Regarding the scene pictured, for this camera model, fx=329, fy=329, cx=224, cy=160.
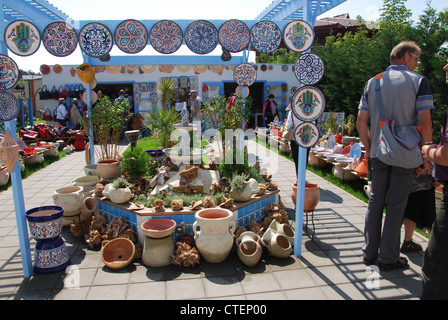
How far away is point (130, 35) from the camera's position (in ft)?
15.3

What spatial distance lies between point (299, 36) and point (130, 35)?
2.44m

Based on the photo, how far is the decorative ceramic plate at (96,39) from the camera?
14.7 feet

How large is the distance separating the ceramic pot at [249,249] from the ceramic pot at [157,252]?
2.32ft

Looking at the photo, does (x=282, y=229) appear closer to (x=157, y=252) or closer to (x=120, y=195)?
(x=157, y=252)

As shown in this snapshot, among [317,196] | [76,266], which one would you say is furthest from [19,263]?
[317,196]

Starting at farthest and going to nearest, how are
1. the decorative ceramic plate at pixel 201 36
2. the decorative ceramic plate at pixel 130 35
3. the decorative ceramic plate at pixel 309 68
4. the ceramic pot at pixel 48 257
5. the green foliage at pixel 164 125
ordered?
1. the green foliage at pixel 164 125
2. the decorative ceramic plate at pixel 201 36
3. the decorative ceramic plate at pixel 130 35
4. the decorative ceramic plate at pixel 309 68
5. the ceramic pot at pixel 48 257

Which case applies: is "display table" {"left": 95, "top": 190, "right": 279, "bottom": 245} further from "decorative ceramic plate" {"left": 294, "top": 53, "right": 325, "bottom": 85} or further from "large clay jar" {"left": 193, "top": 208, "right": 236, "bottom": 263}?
"decorative ceramic plate" {"left": 294, "top": 53, "right": 325, "bottom": 85}

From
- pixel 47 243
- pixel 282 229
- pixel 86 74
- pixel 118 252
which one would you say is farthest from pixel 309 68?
pixel 86 74

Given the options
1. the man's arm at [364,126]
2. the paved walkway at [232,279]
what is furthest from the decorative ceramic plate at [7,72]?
the man's arm at [364,126]

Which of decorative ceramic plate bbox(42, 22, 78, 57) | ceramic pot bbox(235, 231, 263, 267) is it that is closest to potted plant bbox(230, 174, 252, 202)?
ceramic pot bbox(235, 231, 263, 267)

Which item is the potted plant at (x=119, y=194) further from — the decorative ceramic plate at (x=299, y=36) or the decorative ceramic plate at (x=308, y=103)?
the decorative ceramic plate at (x=299, y=36)

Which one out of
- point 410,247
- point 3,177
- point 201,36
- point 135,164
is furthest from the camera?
point 3,177

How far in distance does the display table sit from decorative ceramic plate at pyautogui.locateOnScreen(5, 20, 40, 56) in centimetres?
188

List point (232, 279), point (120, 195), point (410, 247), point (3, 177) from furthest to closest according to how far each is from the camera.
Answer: point (3, 177), point (120, 195), point (410, 247), point (232, 279)
